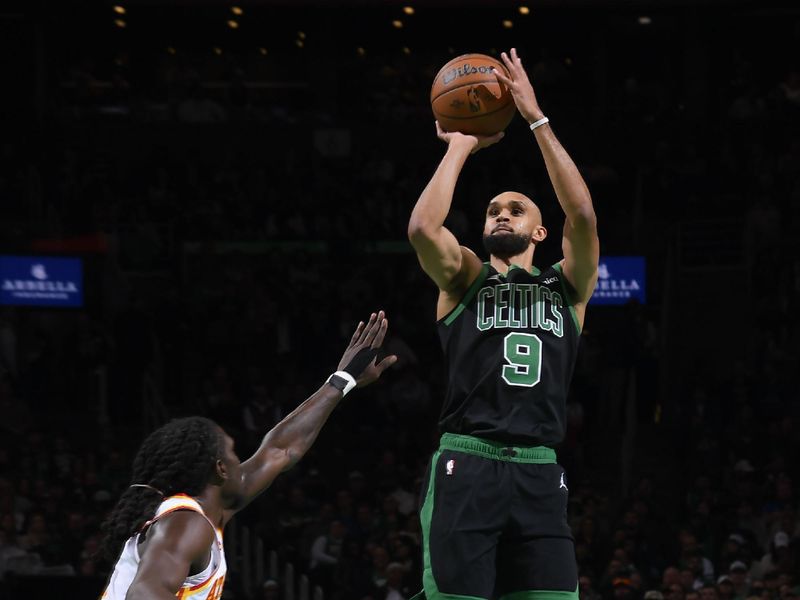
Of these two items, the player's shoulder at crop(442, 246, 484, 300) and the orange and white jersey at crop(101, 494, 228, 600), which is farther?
the player's shoulder at crop(442, 246, 484, 300)

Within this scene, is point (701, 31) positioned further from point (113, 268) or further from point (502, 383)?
point (502, 383)

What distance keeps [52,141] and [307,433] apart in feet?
56.3

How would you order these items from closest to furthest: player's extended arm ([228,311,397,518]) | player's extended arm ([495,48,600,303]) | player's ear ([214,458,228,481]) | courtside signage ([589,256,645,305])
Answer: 1. player's ear ([214,458,228,481])
2. player's extended arm ([228,311,397,518])
3. player's extended arm ([495,48,600,303])
4. courtside signage ([589,256,645,305])

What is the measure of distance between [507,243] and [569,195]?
377 millimetres

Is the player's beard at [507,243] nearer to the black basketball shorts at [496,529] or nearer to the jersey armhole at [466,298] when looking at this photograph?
the jersey armhole at [466,298]

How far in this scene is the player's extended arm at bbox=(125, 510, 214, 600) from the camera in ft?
15.3

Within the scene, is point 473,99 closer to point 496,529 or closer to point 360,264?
point 496,529

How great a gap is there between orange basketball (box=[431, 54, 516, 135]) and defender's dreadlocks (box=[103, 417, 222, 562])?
1.90 metres

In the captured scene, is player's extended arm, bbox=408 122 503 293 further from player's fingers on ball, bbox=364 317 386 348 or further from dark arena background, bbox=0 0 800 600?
dark arena background, bbox=0 0 800 600

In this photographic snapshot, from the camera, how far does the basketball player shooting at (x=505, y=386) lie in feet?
18.9

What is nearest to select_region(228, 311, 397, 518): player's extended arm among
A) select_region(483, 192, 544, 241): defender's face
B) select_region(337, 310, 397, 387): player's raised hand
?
select_region(337, 310, 397, 387): player's raised hand

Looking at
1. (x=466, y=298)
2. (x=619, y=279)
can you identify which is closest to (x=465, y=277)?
(x=466, y=298)

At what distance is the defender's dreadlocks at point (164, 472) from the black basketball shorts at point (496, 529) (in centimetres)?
108

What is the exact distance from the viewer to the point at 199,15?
2597 centimetres
